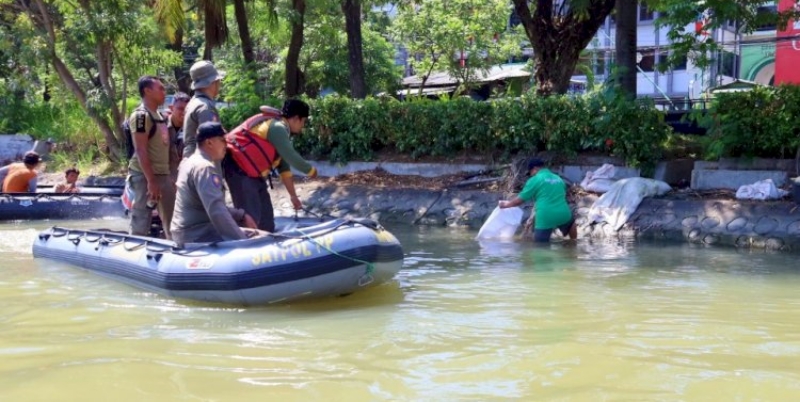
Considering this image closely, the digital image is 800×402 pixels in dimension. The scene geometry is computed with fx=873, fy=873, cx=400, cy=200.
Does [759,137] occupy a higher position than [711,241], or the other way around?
[759,137]

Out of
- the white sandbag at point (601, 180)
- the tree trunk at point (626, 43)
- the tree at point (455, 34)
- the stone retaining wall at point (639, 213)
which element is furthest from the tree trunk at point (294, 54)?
the white sandbag at point (601, 180)

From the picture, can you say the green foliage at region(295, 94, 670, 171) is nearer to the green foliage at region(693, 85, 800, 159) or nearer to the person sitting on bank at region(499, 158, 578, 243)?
the green foliage at region(693, 85, 800, 159)

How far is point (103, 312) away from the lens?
22.1 feet

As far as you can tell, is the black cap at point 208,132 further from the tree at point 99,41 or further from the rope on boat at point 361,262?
the tree at point 99,41

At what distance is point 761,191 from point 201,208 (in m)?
7.59

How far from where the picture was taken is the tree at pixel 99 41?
1628cm

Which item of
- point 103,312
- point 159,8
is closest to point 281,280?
point 103,312

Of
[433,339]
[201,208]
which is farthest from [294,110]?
[433,339]

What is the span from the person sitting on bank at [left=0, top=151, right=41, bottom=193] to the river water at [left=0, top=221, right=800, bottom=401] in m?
5.31

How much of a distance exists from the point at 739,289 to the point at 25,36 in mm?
14775

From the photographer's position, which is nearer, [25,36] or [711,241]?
[711,241]

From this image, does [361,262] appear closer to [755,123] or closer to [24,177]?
[755,123]

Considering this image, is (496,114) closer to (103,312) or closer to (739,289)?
(739,289)

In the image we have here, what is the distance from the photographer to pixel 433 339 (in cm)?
575
